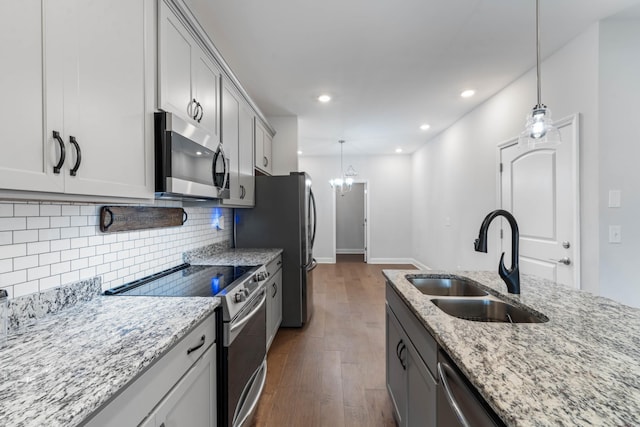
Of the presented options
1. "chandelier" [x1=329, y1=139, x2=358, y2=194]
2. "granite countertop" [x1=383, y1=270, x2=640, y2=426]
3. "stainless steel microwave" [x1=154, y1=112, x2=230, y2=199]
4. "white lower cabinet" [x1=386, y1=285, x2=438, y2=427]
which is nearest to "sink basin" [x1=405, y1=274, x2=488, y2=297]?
"white lower cabinet" [x1=386, y1=285, x2=438, y2=427]

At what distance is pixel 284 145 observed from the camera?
391 centimetres

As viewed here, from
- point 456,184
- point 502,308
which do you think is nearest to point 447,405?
point 502,308

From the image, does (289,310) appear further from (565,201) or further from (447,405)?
(565,201)

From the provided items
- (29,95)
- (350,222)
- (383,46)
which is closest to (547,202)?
(383,46)

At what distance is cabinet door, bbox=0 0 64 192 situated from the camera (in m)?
0.70

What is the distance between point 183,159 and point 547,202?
3005 millimetres

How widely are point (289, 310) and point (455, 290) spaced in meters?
1.90

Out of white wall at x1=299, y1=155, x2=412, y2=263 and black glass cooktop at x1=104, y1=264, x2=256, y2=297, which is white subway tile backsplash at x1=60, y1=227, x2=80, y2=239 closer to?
black glass cooktop at x1=104, y1=264, x2=256, y2=297

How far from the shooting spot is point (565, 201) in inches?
91.0

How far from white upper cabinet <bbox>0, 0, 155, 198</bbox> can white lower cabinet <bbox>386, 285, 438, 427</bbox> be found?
1.36 metres

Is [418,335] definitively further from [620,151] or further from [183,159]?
[620,151]

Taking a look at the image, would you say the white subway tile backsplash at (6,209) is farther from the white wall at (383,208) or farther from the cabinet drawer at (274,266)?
the white wall at (383,208)

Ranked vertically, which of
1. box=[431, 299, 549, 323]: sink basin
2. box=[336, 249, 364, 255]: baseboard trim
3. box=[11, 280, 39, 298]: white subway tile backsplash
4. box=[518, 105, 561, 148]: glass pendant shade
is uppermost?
box=[518, 105, 561, 148]: glass pendant shade

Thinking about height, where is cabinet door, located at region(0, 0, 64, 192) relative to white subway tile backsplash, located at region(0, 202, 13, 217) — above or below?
above
